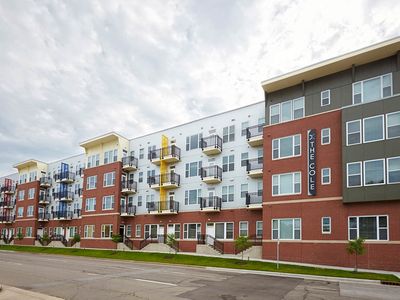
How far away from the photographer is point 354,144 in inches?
1027

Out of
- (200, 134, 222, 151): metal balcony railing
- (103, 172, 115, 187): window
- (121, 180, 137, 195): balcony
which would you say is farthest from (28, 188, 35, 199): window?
(200, 134, 222, 151): metal balcony railing

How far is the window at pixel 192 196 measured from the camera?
39.6 meters

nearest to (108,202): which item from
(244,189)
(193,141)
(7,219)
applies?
(193,141)

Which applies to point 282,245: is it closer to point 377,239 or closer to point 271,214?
point 271,214

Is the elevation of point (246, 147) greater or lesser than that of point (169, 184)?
greater

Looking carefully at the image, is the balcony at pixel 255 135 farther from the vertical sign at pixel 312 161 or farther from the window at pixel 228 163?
the vertical sign at pixel 312 161

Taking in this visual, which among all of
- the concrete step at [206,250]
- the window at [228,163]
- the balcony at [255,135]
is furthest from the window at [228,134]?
the concrete step at [206,250]

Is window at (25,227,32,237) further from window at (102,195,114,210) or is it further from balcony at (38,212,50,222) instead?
window at (102,195,114,210)

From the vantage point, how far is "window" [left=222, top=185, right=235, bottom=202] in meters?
36.6

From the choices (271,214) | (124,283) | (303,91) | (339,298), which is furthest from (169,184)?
(339,298)

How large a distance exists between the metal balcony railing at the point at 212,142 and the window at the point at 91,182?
63.3 ft

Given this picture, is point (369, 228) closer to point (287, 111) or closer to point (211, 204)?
point (287, 111)

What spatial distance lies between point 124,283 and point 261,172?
63.9 feet

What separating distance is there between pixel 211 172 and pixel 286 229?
11202 mm
